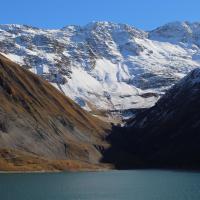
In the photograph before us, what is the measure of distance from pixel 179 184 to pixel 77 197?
38.3 meters

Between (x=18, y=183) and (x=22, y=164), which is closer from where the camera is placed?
(x=18, y=183)

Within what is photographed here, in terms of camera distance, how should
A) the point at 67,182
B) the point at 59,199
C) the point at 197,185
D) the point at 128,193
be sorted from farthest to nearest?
1. the point at 67,182
2. the point at 197,185
3. the point at 128,193
4. the point at 59,199

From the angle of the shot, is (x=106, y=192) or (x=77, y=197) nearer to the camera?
(x=77, y=197)

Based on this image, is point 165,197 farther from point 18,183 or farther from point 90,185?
point 18,183

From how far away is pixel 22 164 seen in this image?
200m

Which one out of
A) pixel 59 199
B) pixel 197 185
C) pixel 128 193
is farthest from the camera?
pixel 197 185

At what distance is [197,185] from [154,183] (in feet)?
38.3

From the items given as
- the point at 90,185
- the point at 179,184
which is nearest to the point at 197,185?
the point at 179,184

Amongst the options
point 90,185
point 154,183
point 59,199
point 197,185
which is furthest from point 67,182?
point 59,199

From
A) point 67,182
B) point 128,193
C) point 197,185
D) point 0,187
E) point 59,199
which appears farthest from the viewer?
point 67,182

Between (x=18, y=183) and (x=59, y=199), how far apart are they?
3579 centimetres

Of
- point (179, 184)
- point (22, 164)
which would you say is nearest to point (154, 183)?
point (179, 184)

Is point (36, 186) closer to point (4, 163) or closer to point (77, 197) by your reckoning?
point (77, 197)

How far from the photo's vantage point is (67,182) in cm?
14988
